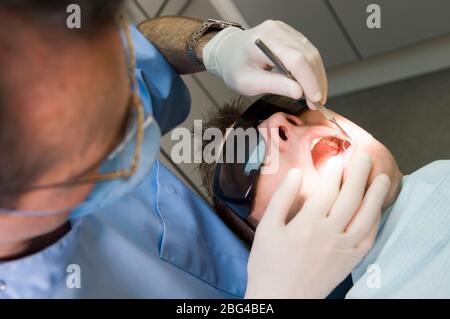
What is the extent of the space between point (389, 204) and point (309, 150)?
0.73 feet

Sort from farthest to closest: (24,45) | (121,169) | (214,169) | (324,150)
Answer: (214,169) < (324,150) < (121,169) < (24,45)

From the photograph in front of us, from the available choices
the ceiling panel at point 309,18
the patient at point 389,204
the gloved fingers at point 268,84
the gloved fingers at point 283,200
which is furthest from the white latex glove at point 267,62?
the ceiling panel at point 309,18

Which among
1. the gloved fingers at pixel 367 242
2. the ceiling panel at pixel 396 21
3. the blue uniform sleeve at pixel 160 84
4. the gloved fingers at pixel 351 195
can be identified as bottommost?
the ceiling panel at pixel 396 21

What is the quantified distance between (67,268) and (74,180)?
1.11 feet

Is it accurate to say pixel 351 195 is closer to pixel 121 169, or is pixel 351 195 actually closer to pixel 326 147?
pixel 326 147

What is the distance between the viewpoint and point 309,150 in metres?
0.92

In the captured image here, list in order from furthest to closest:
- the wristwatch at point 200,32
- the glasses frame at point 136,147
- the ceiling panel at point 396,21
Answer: the ceiling panel at point 396,21 → the wristwatch at point 200,32 → the glasses frame at point 136,147

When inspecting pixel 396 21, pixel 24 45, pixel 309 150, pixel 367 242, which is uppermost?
pixel 24 45

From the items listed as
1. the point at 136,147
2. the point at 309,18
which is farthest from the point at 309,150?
the point at 309,18

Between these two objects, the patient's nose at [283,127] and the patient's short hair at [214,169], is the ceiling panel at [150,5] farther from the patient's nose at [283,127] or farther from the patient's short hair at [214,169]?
the patient's nose at [283,127]

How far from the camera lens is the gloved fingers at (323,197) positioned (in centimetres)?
75

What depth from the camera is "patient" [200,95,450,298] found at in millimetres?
774

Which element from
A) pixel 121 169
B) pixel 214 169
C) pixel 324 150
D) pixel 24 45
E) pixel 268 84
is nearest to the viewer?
pixel 24 45
